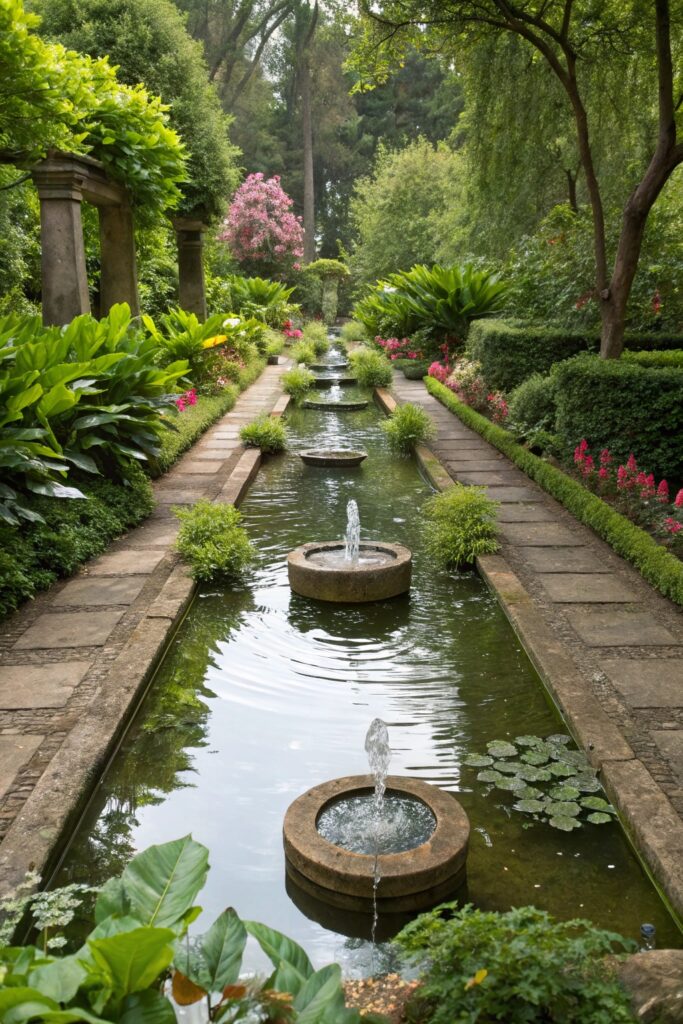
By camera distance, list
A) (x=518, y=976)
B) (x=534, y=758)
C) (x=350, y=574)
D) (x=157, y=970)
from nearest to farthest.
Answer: (x=157, y=970)
(x=518, y=976)
(x=534, y=758)
(x=350, y=574)

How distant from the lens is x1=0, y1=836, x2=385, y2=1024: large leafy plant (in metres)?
1.40

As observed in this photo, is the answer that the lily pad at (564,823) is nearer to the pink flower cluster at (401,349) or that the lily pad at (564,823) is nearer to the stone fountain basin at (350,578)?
the stone fountain basin at (350,578)

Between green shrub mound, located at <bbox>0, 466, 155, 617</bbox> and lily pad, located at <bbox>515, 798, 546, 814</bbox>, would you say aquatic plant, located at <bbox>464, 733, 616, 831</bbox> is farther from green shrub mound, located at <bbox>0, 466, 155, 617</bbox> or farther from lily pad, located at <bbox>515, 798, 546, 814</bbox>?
green shrub mound, located at <bbox>0, 466, 155, 617</bbox>

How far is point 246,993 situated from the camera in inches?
61.3

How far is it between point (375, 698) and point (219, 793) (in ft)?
3.23

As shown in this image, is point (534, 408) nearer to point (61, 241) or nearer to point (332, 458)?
point (332, 458)

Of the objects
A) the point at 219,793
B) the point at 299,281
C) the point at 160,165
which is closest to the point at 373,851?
the point at 219,793

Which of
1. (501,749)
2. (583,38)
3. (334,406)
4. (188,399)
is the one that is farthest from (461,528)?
(334,406)

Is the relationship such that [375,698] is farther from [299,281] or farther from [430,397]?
[299,281]

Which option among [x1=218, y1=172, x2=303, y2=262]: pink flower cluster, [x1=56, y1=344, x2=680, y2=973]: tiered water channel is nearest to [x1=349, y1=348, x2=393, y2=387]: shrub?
[x1=56, y1=344, x2=680, y2=973]: tiered water channel

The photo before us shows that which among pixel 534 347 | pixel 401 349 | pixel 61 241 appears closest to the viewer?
pixel 61 241

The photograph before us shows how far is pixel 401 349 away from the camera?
668 inches

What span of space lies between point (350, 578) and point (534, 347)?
21.1 ft

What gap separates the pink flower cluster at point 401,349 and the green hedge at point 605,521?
7.04 m
